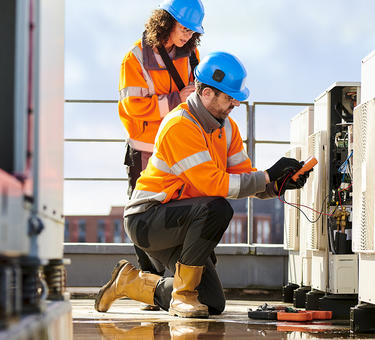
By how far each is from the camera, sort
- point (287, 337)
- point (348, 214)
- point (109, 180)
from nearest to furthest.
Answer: point (287, 337)
point (348, 214)
point (109, 180)

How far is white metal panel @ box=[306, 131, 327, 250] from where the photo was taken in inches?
151

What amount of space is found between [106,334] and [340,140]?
5.45ft

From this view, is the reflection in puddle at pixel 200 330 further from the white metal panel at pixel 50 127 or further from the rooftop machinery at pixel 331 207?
the white metal panel at pixel 50 127

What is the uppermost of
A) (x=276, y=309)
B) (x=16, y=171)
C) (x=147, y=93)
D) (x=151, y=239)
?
(x=147, y=93)

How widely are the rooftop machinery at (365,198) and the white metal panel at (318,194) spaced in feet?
2.36

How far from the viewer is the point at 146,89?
376 cm

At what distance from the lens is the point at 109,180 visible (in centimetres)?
571

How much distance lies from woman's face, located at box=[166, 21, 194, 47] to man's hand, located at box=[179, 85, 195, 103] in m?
0.21

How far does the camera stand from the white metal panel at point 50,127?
4.75 feet

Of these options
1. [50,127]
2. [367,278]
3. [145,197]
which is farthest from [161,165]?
[50,127]

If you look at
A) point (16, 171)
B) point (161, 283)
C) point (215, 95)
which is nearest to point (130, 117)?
point (215, 95)

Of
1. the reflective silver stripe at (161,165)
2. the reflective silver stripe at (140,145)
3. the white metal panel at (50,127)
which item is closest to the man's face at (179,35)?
the reflective silver stripe at (140,145)

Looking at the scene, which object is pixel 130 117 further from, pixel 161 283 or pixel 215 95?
pixel 161 283

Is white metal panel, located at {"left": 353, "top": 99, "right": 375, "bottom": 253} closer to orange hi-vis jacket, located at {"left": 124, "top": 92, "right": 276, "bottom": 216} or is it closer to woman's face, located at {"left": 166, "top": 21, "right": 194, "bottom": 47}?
orange hi-vis jacket, located at {"left": 124, "top": 92, "right": 276, "bottom": 216}
